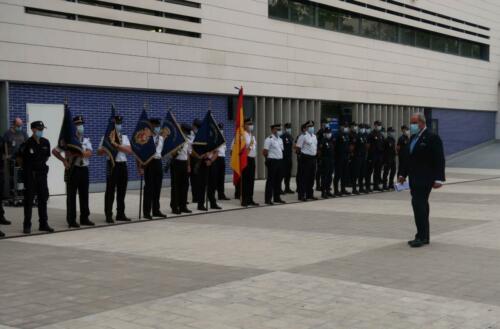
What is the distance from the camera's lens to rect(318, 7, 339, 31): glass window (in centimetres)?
2519

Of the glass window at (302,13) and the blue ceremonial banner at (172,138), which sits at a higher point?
the glass window at (302,13)

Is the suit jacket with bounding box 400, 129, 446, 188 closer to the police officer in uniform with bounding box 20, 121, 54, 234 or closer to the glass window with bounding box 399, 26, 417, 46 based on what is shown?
the police officer in uniform with bounding box 20, 121, 54, 234

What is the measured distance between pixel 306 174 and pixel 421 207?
7.03m

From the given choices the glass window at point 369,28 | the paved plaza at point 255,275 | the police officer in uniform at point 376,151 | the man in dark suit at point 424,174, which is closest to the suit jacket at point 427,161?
the man in dark suit at point 424,174

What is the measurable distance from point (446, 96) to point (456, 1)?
498 cm

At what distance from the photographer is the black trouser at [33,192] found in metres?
10.3

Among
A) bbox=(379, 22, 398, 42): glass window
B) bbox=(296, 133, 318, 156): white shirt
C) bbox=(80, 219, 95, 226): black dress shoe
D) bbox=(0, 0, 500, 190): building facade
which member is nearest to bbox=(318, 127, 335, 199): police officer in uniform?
bbox=(296, 133, 318, 156): white shirt

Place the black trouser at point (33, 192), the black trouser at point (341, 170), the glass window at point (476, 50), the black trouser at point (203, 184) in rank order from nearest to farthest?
the black trouser at point (33, 192)
the black trouser at point (203, 184)
the black trouser at point (341, 170)
the glass window at point (476, 50)

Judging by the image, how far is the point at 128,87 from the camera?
1800cm

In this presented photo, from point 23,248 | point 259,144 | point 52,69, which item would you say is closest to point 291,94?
point 259,144

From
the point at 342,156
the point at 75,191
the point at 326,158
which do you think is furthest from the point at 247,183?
the point at 75,191

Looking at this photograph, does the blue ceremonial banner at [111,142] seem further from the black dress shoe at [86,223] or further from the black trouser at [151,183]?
the black dress shoe at [86,223]

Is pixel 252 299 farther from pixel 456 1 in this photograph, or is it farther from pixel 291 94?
pixel 456 1

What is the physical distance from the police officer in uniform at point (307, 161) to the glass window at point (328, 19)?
10436 millimetres
